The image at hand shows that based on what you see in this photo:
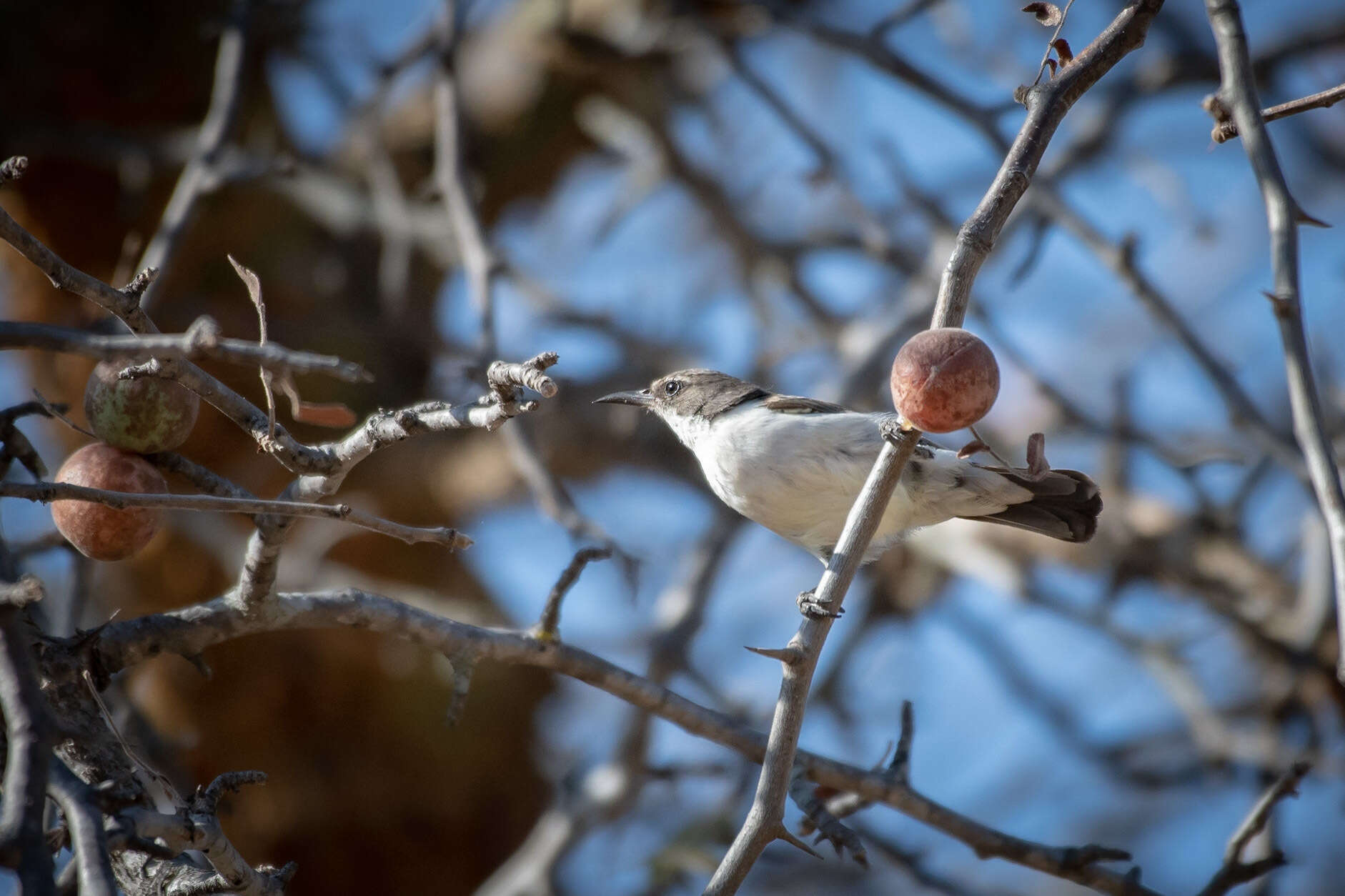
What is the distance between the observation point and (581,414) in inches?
263

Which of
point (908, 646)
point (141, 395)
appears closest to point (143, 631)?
point (141, 395)

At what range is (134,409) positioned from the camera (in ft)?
6.92

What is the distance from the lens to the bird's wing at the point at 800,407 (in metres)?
3.97

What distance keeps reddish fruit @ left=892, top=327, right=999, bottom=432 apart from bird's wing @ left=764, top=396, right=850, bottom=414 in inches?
77.3

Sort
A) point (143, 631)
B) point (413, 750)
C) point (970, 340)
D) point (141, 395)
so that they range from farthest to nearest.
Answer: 1. point (413, 750)
2. point (143, 631)
3. point (141, 395)
4. point (970, 340)

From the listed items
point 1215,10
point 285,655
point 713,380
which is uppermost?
point 713,380

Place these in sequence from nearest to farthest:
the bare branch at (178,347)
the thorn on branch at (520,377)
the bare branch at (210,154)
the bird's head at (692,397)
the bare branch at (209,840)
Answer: the bare branch at (178,347)
the thorn on branch at (520,377)
the bare branch at (209,840)
the bare branch at (210,154)
the bird's head at (692,397)

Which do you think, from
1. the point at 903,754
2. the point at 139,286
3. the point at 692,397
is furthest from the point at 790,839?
the point at 692,397

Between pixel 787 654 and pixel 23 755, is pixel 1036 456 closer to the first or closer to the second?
pixel 787 654

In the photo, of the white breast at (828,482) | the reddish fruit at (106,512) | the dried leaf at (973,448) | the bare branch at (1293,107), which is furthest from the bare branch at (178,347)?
the white breast at (828,482)

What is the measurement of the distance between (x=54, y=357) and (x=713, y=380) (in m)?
3.69

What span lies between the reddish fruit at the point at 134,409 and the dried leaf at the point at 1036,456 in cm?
166

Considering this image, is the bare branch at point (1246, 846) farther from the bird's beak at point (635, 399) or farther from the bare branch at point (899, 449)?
the bird's beak at point (635, 399)

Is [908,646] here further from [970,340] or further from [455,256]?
[970,340]
